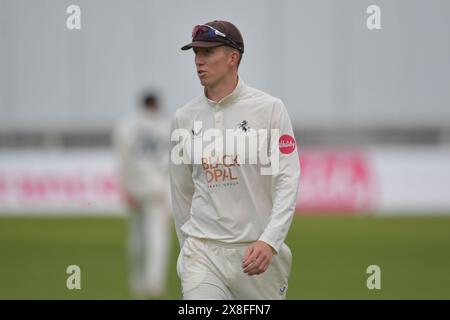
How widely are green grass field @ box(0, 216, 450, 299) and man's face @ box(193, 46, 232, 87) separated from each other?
709cm

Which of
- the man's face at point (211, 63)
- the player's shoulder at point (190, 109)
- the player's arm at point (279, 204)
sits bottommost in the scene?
the player's arm at point (279, 204)

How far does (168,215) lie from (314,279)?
7.92ft

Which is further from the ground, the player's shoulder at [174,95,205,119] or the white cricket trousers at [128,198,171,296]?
the player's shoulder at [174,95,205,119]

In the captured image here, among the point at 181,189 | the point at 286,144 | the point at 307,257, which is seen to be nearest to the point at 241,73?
the point at 307,257

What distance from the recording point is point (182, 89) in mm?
29812

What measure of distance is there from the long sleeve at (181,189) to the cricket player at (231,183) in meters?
0.12

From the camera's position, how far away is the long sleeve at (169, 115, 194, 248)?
8258 millimetres

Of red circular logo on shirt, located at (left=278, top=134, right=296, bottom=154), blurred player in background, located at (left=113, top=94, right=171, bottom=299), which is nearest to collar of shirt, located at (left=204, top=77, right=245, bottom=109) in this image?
red circular logo on shirt, located at (left=278, top=134, right=296, bottom=154)

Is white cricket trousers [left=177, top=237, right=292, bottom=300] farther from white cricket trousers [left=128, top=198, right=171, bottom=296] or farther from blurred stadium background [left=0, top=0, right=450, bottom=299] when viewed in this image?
blurred stadium background [left=0, top=0, right=450, bottom=299]

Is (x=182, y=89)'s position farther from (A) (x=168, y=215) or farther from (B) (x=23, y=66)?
(A) (x=168, y=215)

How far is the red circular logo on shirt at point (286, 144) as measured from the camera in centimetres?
789

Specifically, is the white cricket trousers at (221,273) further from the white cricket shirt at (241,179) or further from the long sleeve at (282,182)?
the long sleeve at (282,182)

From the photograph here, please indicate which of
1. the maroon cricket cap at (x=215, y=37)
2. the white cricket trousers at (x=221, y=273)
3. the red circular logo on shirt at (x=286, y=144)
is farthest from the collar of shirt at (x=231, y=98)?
the white cricket trousers at (x=221, y=273)

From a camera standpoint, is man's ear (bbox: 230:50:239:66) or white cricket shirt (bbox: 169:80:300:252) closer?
white cricket shirt (bbox: 169:80:300:252)
